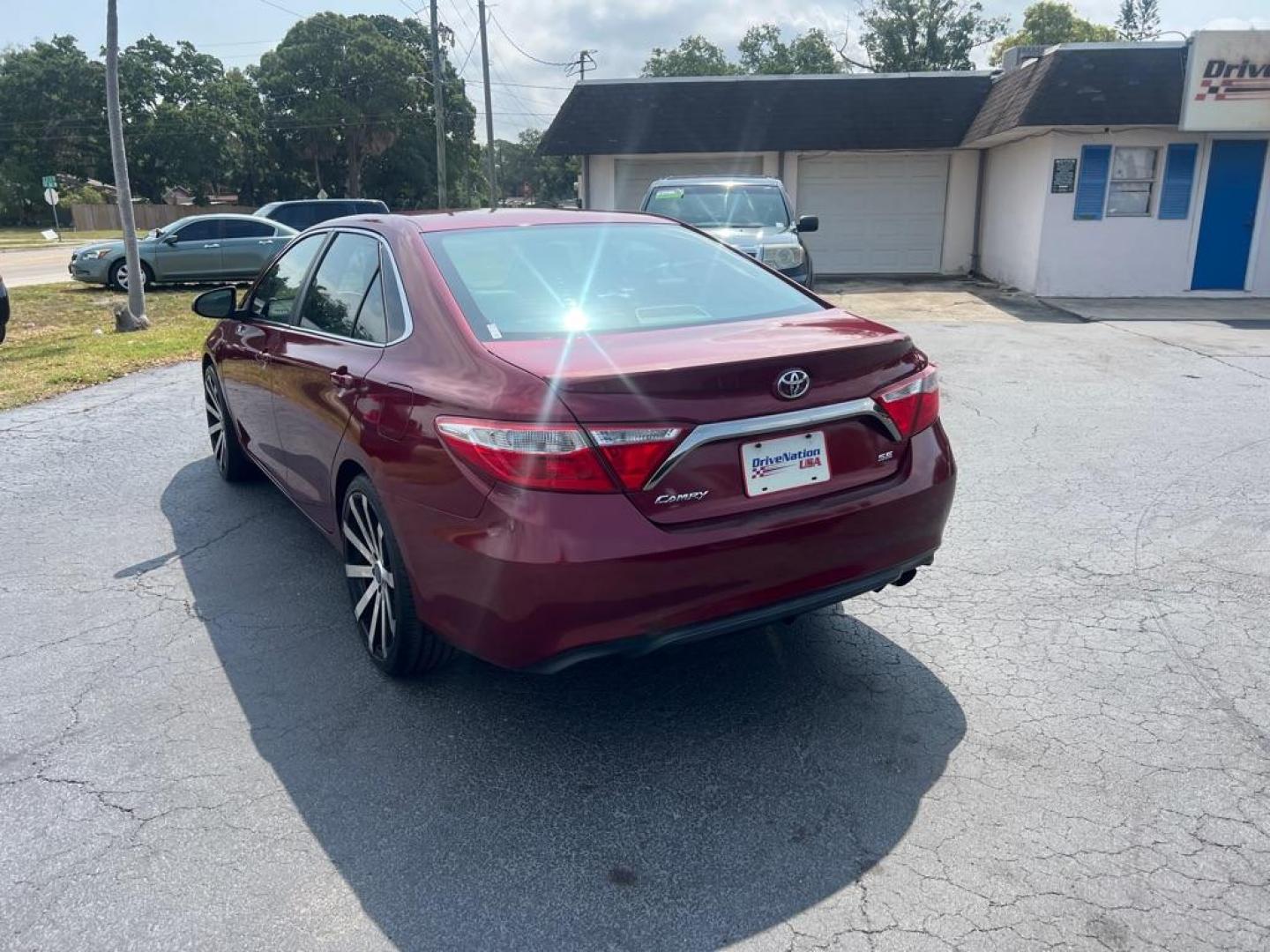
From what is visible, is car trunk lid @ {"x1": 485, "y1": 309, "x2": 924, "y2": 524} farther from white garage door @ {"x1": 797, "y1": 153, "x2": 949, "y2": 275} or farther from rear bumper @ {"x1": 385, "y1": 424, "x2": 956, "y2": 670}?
white garage door @ {"x1": 797, "y1": 153, "x2": 949, "y2": 275}

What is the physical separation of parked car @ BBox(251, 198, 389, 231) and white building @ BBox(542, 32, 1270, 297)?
13.6 ft

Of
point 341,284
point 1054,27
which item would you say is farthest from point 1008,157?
point 1054,27

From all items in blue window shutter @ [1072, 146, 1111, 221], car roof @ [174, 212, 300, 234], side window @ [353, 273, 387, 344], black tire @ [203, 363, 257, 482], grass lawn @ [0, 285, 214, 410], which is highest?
blue window shutter @ [1072, 146, 1111, 221]

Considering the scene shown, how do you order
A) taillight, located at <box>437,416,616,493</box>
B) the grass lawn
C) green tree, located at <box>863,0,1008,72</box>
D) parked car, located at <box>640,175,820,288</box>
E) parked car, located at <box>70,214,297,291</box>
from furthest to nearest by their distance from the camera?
green tree, located at <box>863,0,1008,72</box> < parked car, located at <box>70,214,297,291</box> < parked car, located at <box>640,175,820,288</box> < the grass lawn < taillight, located at <box>437,416,616,493</box>

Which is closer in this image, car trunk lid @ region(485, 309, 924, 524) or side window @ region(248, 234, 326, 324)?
car trunk lid @ region(485, 309, 924, 524)

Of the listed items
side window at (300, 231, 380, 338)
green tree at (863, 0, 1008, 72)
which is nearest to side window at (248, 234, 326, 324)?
side window at (300, 231, 380, 338)

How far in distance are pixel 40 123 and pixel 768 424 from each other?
70.0 m

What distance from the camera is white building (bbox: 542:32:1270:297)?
1513 cm

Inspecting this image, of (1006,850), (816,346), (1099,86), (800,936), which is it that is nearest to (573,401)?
(816,346)

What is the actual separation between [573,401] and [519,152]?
103717 mm

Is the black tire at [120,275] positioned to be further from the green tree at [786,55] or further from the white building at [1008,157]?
the green tree at [786,55]

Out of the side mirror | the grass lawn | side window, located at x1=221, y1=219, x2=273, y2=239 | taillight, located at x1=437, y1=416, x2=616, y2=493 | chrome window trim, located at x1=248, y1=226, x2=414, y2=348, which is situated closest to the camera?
taillight, located at x1=437, y1=416, x2=616, y2=493

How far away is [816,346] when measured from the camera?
3.05m

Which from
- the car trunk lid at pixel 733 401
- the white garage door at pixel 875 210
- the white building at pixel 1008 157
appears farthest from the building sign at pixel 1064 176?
the car trunk lid at pixel 733 401
